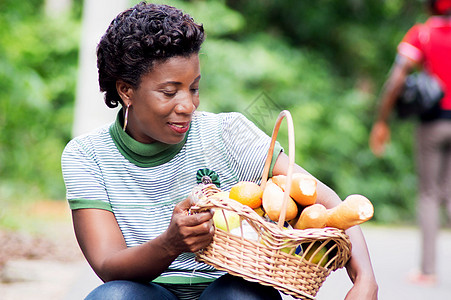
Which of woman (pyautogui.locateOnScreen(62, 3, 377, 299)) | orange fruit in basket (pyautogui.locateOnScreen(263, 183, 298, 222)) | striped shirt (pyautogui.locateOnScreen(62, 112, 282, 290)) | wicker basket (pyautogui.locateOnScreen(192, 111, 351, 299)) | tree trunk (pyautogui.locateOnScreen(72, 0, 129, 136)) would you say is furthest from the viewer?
tree trunk (pyautogui.locateOnScreen(72, 0, 129, 136))

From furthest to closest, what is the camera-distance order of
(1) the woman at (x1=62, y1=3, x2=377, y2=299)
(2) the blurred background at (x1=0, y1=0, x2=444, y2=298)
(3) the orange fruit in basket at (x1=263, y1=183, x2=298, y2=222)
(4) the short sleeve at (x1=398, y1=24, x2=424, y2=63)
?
(2) the blurred background at (x1=0, y1=0, x2=444, y2=298) < (4) the short sleeve at (x1=398, y1=24, x2=424, y2=63) < (1) the woman at (x1=62, y1=3, x2=377, y2=299) < (3) the orange fruit in basket at (x1=263, y1=183, x2=298, y2=222)

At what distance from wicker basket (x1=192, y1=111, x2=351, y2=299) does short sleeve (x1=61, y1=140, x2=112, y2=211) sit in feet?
1.34

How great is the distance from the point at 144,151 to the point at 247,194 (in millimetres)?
431

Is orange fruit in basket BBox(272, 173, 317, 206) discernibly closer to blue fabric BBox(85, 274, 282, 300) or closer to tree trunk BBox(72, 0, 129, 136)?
blue fabric BBox(85, 274, 282, 300)

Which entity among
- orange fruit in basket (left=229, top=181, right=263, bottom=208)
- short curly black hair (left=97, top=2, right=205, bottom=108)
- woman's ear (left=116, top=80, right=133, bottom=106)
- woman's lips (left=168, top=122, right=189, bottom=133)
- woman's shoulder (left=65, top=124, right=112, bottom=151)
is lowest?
orange fruit in basket (left=229, top=181, right=263, bottom=208)

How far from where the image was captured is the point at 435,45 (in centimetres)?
436

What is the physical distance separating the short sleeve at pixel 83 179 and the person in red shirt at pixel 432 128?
276cm

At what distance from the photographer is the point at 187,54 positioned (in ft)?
6.63

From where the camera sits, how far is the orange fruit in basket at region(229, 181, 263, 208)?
1.84m

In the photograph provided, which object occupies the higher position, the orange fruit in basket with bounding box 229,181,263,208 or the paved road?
the orange fruit in basket with bounding box 229,181,263,208

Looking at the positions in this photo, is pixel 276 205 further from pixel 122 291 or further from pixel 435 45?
pixel 435 45

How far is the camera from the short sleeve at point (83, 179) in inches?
80.8

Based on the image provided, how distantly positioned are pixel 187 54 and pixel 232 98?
22.0 ft

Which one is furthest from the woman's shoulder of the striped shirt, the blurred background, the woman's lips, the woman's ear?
the blurred background
